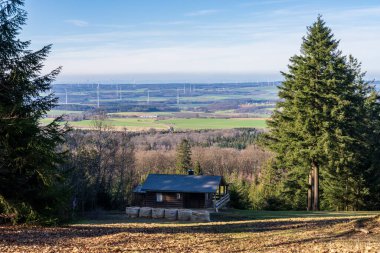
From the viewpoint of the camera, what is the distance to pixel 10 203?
17.7 m

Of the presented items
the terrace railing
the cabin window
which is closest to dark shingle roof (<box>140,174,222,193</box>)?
the cabin window

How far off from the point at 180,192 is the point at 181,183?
1.14 metres

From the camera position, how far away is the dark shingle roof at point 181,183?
135ft

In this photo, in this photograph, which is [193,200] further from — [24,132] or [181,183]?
[24,132]

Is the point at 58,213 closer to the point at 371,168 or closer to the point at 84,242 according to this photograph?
the point at 84,242

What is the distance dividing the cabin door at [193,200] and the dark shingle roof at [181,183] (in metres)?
0.98

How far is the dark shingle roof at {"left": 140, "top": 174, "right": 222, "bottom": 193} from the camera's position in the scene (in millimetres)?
41000

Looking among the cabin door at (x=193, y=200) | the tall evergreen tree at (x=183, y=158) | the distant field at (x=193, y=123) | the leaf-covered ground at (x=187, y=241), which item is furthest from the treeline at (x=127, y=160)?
the distant field at (x=193, y=123)

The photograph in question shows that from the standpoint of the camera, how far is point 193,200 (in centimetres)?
4178

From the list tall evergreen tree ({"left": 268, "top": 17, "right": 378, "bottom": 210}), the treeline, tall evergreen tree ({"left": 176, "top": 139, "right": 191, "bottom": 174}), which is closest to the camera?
tall evergreen tree ({"left": 268, "top": 17, "right": 378, "bottom": 210})

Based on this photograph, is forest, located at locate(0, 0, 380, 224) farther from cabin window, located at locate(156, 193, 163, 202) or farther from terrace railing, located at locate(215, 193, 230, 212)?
cabin window, located at locate(156, 193, 163, 202)

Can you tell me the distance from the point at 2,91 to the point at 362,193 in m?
34.3

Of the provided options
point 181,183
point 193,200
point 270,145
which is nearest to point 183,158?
point 181,183

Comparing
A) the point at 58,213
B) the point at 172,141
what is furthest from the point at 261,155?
the point at 58,213
